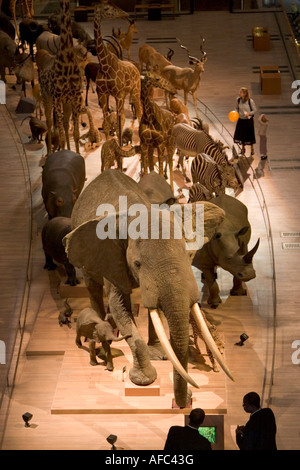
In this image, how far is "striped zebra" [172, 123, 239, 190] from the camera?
64.1 ft

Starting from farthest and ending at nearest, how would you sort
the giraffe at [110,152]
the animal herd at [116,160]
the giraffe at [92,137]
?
1. the giraffe at [92,137]
2. the giraffe at [110,152]
3. the animal herd at [116,160]

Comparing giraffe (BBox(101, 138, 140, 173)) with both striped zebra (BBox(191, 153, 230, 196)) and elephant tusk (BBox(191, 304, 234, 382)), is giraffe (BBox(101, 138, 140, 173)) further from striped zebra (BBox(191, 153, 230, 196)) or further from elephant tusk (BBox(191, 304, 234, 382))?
elephant tusk (BBox(191, 304, 234, 382))

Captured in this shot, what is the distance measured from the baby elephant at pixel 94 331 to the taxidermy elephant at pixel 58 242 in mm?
2086

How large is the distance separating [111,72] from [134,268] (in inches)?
344

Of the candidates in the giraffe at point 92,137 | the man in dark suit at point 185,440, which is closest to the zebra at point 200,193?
the giraffe at point 92,137

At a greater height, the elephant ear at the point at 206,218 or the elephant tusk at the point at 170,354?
the elephant ear at the point at 206,218

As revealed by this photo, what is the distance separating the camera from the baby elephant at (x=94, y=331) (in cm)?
1442

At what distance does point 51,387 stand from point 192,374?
77.0 inches

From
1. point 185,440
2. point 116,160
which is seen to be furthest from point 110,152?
point 185,440

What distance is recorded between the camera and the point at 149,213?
13008 mm

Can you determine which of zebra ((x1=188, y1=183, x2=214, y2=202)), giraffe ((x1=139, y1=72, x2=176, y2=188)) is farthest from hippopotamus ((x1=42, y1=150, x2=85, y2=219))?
zebra ((x1=188, y1=183, x2=214, y2=202))

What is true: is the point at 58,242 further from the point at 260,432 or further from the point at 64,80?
the point at 260,432

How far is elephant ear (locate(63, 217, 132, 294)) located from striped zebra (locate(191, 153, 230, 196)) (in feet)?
19.0

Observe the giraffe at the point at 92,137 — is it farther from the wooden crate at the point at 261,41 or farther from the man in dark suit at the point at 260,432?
the man in dark suit at the point at 260,432
